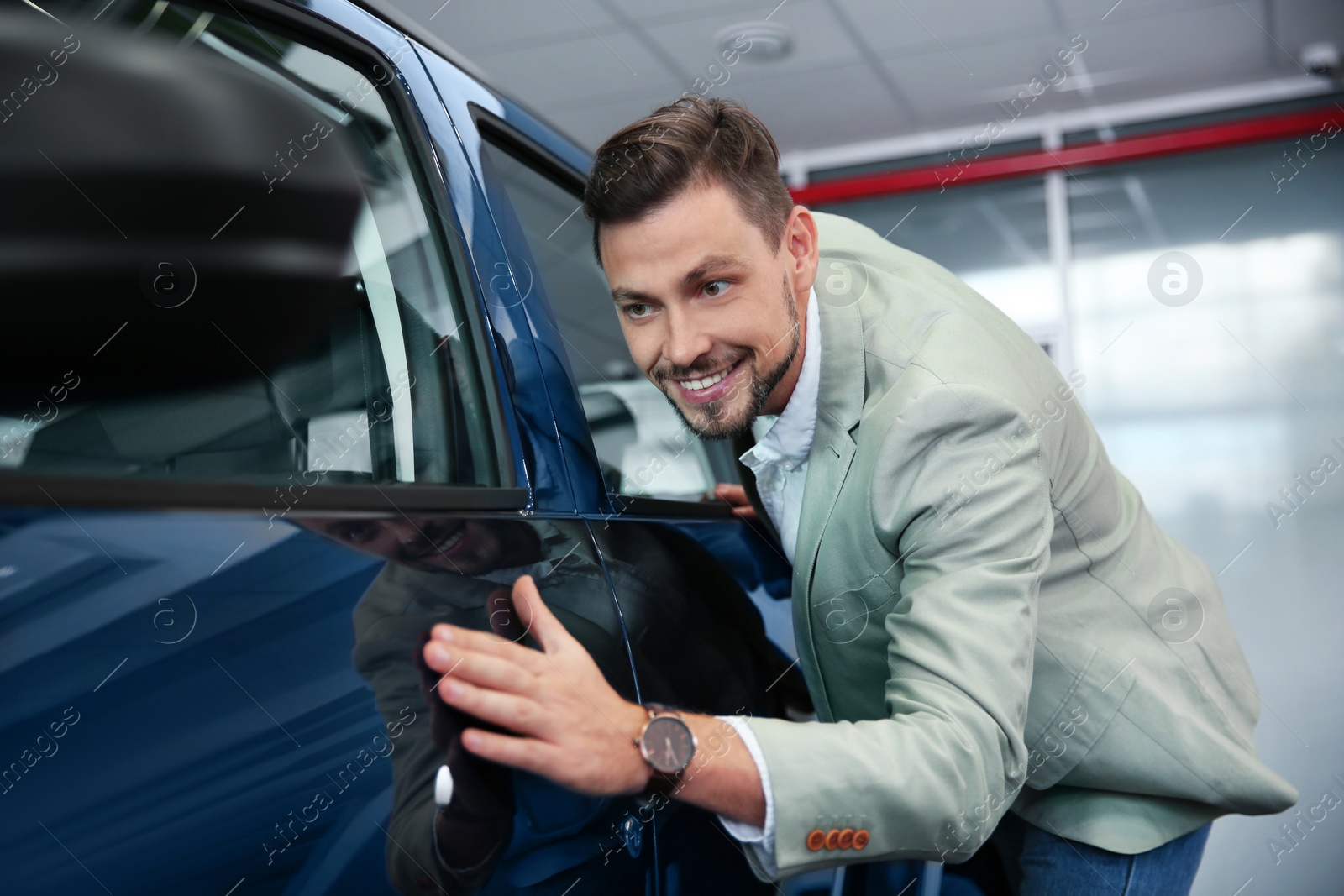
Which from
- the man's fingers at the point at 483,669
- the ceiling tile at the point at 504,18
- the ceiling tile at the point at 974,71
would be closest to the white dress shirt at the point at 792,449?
the man's fingers at the point at 483,669

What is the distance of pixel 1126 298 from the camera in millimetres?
5613

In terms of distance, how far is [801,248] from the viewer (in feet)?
4.31

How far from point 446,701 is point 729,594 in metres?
0.54

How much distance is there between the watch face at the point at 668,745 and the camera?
78cm

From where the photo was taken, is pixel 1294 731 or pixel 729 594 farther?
pixel 1294 731

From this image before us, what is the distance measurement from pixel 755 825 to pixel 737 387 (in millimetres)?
519

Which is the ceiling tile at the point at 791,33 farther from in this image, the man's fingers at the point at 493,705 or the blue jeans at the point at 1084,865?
the man's fingers at the point at 493,705

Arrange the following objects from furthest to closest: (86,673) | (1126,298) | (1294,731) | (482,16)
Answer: (1126,298), (1294,731), (482,16), (86,673)

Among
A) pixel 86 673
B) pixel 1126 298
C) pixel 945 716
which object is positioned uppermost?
pixel 1126 298

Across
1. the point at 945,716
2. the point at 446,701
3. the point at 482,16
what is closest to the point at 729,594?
the point at 945,716

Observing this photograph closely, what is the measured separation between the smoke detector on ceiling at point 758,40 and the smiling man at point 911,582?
3414 mm

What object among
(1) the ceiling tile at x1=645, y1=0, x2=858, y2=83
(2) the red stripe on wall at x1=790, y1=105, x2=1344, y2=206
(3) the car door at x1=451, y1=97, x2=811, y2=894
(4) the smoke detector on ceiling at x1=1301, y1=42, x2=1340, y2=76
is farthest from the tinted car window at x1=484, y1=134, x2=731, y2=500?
(4) the smoke detector on ceiling at x1=1301, y1=42, x2=1340, y2=76

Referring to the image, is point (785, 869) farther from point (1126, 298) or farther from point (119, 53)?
point (1126, 298)

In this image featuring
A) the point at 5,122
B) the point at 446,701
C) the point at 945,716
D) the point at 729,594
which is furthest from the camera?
the point at 729,594
